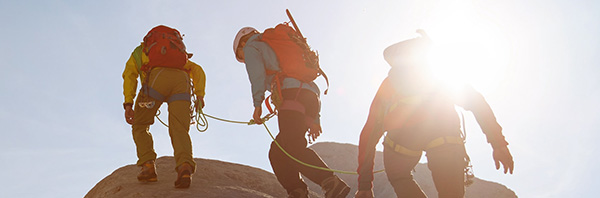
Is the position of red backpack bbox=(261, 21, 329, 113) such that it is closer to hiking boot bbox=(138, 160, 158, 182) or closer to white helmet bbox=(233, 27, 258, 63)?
white helmet bbox=(233, 27, 258, 63)

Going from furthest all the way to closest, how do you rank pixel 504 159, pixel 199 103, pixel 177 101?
1. pixel 199 103
2. pixel 177 101
3. pixel 504 159

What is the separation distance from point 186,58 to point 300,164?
241cm

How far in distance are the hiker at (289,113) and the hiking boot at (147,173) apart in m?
1.63

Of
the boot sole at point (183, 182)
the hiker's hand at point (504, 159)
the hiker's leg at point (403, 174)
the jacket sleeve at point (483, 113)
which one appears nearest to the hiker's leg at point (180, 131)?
the boot sole at point (183, 182)

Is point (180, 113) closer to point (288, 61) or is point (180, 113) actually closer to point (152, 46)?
point (152, 46)

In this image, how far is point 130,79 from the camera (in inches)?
241

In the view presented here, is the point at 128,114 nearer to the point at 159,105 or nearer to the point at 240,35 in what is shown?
the point at 159,105

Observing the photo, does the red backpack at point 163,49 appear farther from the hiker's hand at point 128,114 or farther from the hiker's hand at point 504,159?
the hiker's hand at point 504,159

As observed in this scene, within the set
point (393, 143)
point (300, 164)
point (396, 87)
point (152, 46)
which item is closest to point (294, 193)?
point (300, 164)

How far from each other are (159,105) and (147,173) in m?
0.94

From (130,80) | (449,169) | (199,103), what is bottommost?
(449,169)

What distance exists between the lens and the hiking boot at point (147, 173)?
5871 mm

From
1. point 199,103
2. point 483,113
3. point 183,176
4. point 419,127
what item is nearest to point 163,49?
point 199,103

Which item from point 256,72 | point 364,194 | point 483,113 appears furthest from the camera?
point 256,72
